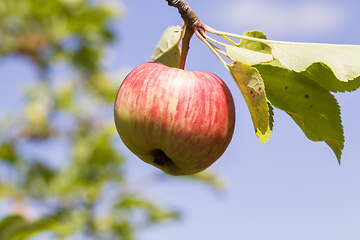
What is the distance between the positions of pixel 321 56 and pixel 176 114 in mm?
302

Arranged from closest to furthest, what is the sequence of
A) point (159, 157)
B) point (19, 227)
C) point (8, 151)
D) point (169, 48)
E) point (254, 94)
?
point (254, 94) → point (159, 157) → point (169, 48) → point (19, 227) → point (8, 151)

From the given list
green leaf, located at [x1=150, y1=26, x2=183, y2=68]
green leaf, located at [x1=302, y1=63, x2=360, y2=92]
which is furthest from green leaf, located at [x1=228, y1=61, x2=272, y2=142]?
green leaf, located at [x1=150, y1=26, x2=183, y2=68]

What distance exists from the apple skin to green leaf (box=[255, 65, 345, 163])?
0.31 feet

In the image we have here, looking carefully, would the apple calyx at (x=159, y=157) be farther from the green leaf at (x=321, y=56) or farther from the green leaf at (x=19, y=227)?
the green leaf at (x=19, y=227)

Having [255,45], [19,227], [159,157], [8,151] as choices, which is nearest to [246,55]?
[255,45]

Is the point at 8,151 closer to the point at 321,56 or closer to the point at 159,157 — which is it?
the point at 159,157

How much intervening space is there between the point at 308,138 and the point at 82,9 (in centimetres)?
529

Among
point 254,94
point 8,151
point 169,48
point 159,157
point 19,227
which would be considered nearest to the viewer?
point 254,94

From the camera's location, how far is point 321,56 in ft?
2.53

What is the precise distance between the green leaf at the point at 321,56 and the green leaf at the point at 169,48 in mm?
276

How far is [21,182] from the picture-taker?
204 inches

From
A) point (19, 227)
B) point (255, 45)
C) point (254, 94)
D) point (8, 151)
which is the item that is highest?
point (8, 151)

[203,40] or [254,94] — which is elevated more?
[203,40]

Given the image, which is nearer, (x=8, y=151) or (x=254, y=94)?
(x=254, y=94)
